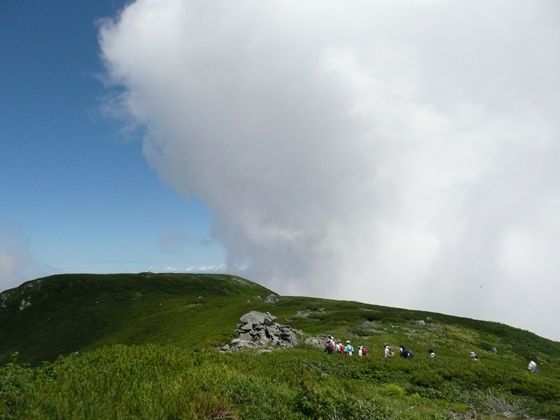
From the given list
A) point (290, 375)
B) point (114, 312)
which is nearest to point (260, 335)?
point (290, 375)

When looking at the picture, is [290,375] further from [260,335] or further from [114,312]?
[114,312]

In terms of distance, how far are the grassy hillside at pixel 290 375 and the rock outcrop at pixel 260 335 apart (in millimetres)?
1847

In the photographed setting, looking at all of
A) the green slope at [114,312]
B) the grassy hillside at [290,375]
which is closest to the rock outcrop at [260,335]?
the grassy hillside at [290,375]

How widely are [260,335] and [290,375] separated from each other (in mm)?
26369

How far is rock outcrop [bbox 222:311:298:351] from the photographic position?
137 feet

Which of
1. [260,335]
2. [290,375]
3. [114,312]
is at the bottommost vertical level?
[290,375]

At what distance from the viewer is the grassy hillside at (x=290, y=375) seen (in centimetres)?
1043

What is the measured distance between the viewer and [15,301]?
440 feet

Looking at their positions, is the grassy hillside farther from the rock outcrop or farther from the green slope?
the rock outcrop

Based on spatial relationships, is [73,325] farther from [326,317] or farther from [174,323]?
[326,317]

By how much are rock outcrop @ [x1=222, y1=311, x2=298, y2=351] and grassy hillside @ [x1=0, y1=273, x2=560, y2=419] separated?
185cm

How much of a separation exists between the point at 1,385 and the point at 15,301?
146999mm

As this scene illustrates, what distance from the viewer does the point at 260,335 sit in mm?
44750

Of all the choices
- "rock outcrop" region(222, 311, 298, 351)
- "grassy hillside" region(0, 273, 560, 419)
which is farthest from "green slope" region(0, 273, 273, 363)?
"rock outcrop" region(222, 311, 298, 351)
